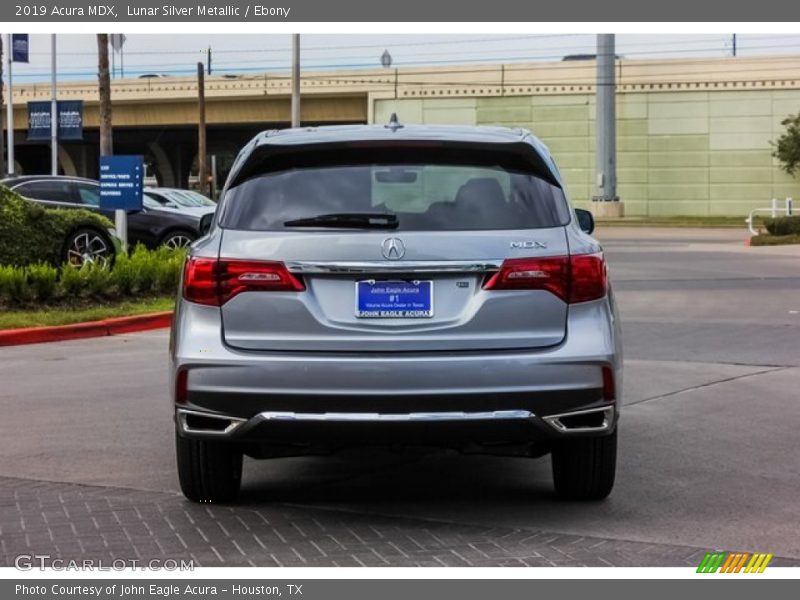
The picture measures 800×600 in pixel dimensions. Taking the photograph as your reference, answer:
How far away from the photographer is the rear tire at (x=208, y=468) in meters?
6.30

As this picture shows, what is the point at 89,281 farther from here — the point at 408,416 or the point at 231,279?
the point at 408,416

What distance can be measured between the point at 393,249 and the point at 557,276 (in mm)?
740

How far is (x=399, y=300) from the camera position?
574cm

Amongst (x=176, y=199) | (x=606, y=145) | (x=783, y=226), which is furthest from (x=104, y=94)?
(x=606, y=145)

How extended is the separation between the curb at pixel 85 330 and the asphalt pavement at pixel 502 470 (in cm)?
78

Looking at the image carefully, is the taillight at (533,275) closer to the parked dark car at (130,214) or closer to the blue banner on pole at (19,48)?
the parked dark car at (130,214)

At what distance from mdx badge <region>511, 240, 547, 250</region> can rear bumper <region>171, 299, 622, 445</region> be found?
0.35 m

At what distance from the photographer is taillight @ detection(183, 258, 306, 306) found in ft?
19.0

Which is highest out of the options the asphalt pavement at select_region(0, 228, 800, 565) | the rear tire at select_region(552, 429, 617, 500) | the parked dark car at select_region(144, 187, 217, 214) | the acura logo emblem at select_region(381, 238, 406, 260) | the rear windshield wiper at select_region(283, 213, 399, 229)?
the parked dark car at select_region(144, 187, 217, 214)

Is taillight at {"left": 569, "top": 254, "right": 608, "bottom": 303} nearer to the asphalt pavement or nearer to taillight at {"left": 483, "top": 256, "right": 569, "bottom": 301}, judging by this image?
taillight at {"left": 483, "top": 256, "right": 569, "bottom": 301}

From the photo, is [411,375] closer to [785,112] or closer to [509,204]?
[509,204]

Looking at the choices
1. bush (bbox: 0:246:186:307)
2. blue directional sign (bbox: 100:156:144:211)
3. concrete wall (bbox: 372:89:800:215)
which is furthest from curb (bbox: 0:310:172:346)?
concrete wall (bbox: 372:89:800:215)

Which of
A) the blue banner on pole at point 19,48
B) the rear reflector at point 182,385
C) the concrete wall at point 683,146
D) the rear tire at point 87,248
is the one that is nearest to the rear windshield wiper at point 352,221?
the rear reflector at point 182,385

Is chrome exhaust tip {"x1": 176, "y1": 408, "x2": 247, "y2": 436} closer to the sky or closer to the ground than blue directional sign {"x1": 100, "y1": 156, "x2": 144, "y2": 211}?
closer to the ground
